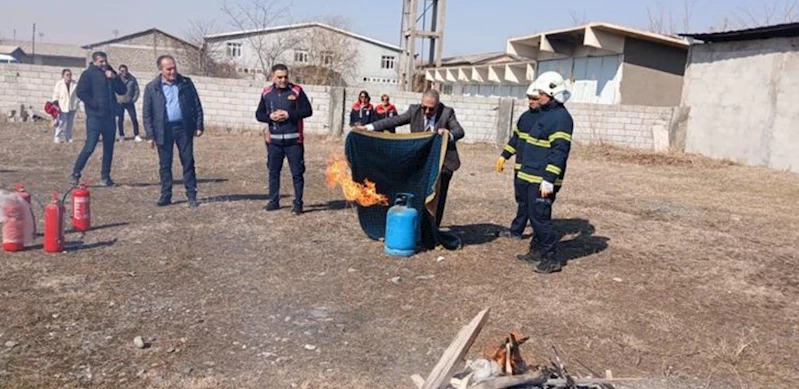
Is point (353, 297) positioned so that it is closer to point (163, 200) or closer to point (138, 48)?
point (163, 200)

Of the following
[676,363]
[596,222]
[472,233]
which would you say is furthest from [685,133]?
[676,363]

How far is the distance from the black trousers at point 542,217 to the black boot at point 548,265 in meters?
0.05

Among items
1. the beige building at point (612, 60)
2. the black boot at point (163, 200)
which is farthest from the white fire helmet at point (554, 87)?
the beige building at point (612, 60)

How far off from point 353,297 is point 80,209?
333 cm

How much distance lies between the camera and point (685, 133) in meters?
18.1

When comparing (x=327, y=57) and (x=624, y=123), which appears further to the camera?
(x=327, y=57)

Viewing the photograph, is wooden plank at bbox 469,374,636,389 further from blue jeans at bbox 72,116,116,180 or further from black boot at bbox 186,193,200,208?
blue jeans at bbox 72,116,116,180

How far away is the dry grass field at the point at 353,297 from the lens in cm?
421

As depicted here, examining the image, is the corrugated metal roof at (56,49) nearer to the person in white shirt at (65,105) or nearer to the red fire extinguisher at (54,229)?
the person in white shirt at (65,105)

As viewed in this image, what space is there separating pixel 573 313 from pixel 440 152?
2.20 meters

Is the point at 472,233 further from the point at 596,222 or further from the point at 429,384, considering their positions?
the point at 429,384

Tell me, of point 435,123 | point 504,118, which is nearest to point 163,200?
point 435,123

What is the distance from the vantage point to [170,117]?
8102 millimetres

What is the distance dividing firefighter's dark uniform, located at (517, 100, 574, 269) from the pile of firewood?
2752 mm
